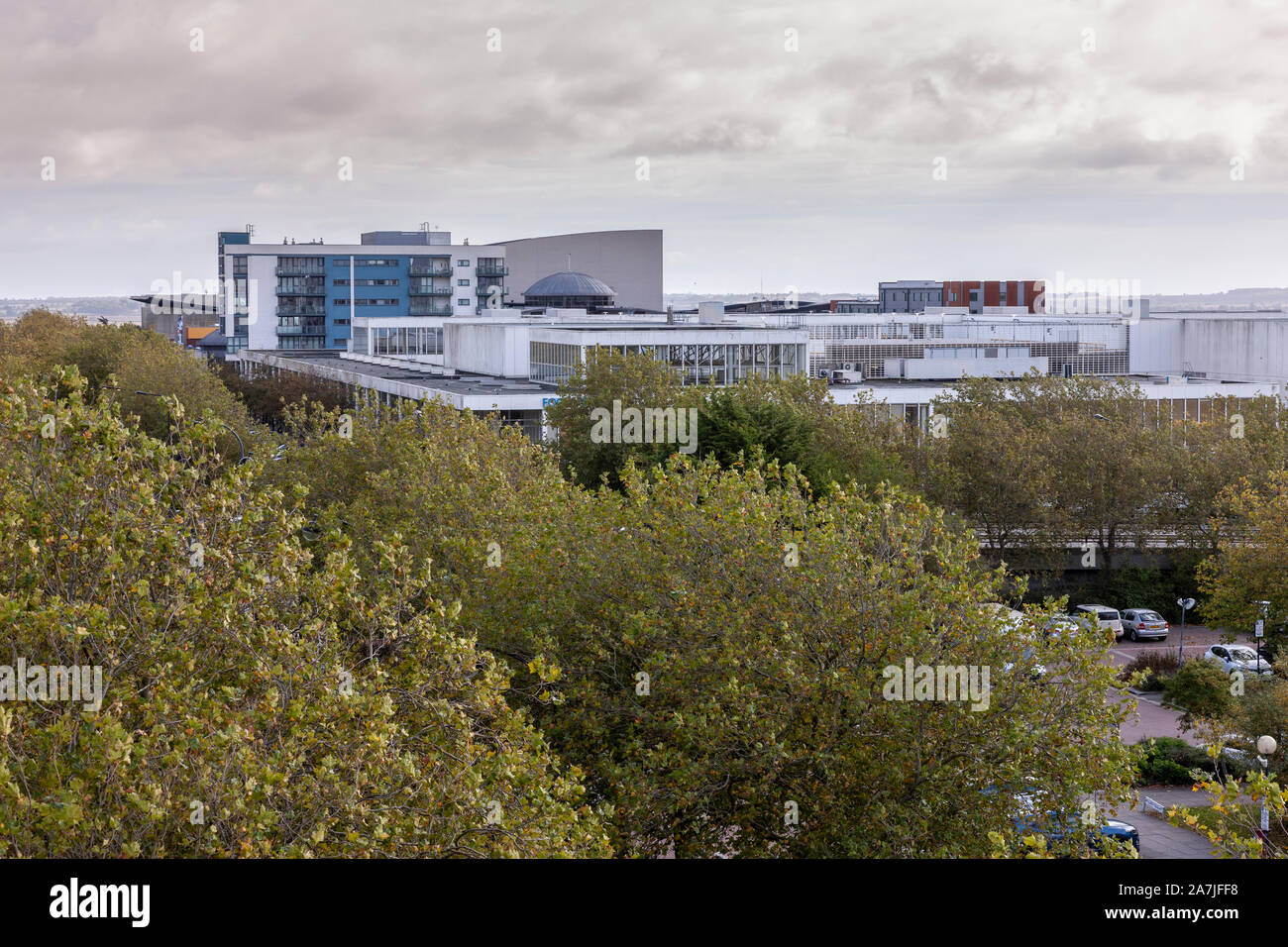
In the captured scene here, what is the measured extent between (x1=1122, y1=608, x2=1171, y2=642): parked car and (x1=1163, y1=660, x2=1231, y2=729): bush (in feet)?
48.9

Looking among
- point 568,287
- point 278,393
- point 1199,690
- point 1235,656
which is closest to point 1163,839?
point 1199,690

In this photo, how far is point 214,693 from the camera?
1161 cm

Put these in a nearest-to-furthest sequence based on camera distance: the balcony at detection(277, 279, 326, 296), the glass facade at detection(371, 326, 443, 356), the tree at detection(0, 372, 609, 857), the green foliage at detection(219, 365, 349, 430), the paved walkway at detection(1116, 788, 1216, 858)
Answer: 1. the tree at detection(0, 372, 609, 857)
2. the paved walkway at detection(1116, 788, 1216, 858)
3. the green foliage at detection(219, 365, 349, 430)
4. the glass facade at detection(371, 326, 443, 356)
5. the balcony at detection(277, 279, 326, 296)

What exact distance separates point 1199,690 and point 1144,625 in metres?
16.5

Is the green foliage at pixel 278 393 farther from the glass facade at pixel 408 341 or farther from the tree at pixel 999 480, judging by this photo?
the tree at pixel 999 480

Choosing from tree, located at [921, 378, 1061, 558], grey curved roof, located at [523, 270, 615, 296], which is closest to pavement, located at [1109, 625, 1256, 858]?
tree, located at [921, 378, 1061, 558]

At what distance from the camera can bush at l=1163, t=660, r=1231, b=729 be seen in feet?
98.9

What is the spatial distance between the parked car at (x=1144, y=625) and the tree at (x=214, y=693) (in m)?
37.9

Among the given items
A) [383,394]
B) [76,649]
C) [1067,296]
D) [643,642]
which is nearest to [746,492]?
[643,642]

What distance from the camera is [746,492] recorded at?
19844 mm

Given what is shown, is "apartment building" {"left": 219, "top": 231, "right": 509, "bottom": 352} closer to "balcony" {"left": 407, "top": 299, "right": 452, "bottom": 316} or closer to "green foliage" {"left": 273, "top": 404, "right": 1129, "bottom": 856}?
"balcony" {"left": 407, "top": 299, "right": 452, "bottom": 316}

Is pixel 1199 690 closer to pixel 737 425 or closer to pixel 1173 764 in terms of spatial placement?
pixel 1173 764

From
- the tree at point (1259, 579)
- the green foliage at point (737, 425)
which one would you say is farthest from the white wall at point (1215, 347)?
the tree at point (1259, 579)
